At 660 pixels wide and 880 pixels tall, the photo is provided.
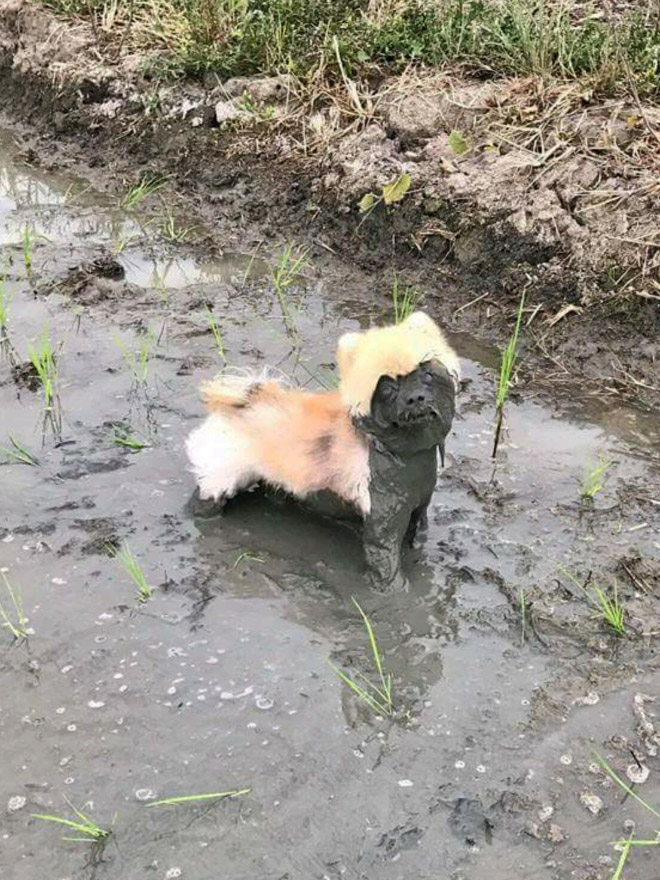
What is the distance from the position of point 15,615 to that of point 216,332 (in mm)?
2274

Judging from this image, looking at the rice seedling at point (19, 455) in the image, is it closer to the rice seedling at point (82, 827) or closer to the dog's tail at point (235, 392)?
the dog's tail at point (235, 392)

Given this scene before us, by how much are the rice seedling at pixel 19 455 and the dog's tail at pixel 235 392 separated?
39.4 inches

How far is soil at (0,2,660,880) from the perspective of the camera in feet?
9.37

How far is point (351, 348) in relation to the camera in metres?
3.47

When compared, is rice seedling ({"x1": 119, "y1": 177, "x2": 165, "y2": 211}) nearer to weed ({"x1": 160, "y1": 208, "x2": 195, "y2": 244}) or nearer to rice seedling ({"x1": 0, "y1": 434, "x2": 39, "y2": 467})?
weed ({"x1": 160, "y1": 208, "x2": 195, "y2": 244})

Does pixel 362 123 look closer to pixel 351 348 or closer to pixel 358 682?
pixel 351 348

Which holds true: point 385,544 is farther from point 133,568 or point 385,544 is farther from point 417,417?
point 133,568

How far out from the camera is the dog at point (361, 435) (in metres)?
3.32

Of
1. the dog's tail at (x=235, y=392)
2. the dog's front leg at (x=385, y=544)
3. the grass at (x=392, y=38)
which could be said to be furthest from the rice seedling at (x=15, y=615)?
the grass at (x=392, y=38)

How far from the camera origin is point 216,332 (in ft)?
17.8

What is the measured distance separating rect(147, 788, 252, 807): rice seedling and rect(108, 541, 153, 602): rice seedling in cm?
100

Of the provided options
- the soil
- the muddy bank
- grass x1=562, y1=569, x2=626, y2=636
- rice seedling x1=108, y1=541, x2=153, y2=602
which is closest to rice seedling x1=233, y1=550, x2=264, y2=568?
the soil

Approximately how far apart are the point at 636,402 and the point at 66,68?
6650 millimetres

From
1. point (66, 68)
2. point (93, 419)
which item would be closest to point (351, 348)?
point (93, 419)
